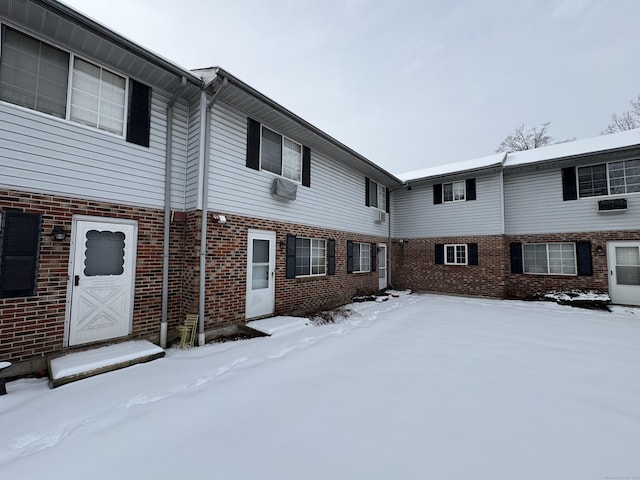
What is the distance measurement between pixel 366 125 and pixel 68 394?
4102 centimetres

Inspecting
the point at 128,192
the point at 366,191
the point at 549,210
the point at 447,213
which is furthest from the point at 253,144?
the point at 549,210

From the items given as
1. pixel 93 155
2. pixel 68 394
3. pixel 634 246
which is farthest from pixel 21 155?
pixel 634 246

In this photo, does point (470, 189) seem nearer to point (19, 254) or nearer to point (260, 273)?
point (260, 273)

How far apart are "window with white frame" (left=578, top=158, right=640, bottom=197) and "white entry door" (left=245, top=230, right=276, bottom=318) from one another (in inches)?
449

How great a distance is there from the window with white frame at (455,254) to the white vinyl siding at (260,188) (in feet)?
16.1

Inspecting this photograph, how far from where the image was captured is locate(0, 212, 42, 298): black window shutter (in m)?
3.58

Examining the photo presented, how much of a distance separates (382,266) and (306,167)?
6489 millimetres

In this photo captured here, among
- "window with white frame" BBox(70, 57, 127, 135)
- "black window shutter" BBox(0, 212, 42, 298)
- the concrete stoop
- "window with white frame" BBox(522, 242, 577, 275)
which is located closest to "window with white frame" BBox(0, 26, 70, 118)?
"window with white frame" BBox(70, 57, 127, 135)

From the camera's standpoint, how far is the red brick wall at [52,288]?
362cm

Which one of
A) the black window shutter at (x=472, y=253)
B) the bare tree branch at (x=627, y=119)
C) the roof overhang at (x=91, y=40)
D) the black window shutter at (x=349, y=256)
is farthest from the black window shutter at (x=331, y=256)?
the bare tree branch at (x=627, y=119)

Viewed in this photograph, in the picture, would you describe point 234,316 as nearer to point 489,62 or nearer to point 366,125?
point 489,62

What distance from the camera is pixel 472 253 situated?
11141 mm

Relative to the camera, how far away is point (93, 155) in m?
4.33

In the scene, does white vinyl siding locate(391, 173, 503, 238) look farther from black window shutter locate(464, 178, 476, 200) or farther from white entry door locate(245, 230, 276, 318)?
white entry door locate(245, 230, 276, 318)
